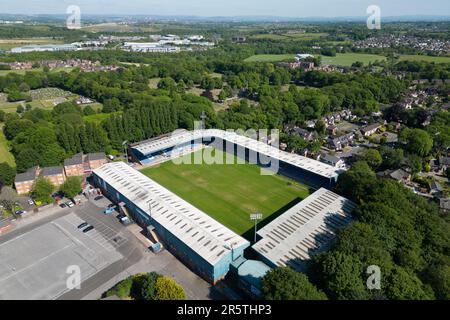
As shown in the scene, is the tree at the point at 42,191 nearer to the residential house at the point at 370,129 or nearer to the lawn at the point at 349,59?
the residential house at the point at 370,129

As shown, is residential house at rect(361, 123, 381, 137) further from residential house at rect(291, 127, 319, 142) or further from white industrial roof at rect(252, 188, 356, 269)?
white industrial roof at rect(252, 188, 356, 269)

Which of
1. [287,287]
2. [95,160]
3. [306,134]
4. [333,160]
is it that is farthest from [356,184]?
[95,160]

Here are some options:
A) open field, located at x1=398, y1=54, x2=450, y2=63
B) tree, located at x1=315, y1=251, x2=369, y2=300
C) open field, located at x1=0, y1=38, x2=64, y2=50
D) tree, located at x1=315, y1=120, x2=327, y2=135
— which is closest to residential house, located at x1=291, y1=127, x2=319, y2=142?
tree, located at x1=315, y1=120, x2=327, y2=135

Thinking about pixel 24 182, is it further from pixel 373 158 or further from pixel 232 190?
pixel 373 158

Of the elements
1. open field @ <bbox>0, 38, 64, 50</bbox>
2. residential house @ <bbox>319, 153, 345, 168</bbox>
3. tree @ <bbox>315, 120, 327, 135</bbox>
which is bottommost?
residential house @ <bbox>319, 153, 345, 168</bbox>

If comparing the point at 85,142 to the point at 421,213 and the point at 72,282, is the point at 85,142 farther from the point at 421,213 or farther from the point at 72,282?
the point at 421,213

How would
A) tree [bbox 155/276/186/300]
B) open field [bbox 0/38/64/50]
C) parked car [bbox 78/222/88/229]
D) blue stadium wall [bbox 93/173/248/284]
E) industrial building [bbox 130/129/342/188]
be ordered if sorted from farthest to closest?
1. open field [bbox 0/38/64/50]
2. industrial building [bbox 130/129/342/188]
3. parked car [bbox 78/222/88/229]
4. blue stadium wall [bbox 93/173/248/284]
5. tree [bbox 155/276/186/300]
